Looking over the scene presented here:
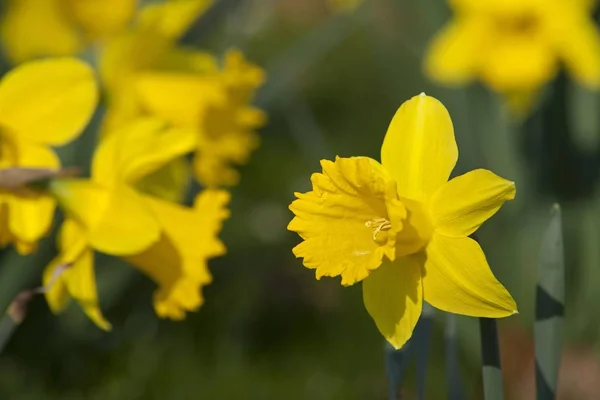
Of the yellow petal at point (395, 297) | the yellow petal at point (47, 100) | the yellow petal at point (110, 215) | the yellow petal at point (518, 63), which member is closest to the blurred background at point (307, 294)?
the yellow petal at point (518, 63)

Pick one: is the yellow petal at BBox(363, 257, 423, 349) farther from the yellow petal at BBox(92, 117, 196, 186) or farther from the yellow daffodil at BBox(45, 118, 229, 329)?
the yellow petal at BBox(92, 117, 196, 186)

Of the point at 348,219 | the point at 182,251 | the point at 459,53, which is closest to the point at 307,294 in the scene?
the point at 459,53

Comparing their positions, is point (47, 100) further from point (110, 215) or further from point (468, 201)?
point (468, 201)

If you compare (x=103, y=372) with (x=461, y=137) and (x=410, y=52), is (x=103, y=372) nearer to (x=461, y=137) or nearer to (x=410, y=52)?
(x=461, y=137)

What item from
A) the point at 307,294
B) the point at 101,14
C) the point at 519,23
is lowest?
the point at 307,294

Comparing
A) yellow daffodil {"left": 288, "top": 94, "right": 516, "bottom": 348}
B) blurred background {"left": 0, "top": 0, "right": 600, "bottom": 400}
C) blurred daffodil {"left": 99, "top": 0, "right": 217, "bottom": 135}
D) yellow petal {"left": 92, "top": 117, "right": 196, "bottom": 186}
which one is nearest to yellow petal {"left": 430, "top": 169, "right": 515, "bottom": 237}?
yellow daffodil {"left": 288, "top": 94, "right": 516, "bottom": 348}

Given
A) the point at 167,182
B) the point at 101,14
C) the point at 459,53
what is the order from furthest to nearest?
the point at 459,53
the point at 101,14
the point at 167,182


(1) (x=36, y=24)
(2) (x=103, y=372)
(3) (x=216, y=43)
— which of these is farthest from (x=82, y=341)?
(3) (x=216, y=43)

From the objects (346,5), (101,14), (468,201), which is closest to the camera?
(468,201)
